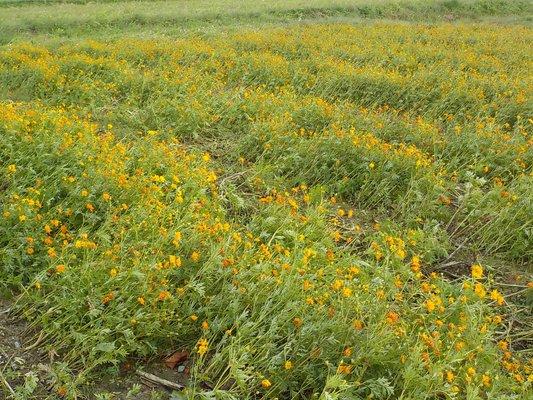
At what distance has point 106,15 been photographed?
19.1m

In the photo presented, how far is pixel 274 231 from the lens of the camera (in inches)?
208

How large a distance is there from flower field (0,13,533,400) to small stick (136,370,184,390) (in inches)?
6.9

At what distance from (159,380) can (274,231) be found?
2.05 m

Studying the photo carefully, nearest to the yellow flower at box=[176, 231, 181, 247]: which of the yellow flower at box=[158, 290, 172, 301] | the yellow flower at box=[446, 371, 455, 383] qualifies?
the yellow flower at box=[158, 290, 172, 301]

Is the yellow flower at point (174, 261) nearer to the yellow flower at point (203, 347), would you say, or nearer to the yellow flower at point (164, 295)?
the yellow flower at point (164, 295)

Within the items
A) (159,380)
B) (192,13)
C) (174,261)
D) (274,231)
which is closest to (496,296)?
(274,231)

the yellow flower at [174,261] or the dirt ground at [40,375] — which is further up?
the yellow flower at [174,261]

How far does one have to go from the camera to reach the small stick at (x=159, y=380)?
11.8 feet

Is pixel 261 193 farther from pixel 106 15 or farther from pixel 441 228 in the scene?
pixel 106 15

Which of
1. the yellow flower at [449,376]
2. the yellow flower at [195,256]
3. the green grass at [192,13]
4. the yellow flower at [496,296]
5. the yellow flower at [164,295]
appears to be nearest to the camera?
the yellow flower at [449,376]

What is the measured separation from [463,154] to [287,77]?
14.2 ft

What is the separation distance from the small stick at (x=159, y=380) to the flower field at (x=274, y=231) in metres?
0.18

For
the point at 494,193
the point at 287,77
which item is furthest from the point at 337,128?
the point at 287,77

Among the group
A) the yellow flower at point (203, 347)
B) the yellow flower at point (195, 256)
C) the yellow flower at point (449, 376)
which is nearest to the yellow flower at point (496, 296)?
the yellow flower at point (449, 376)
